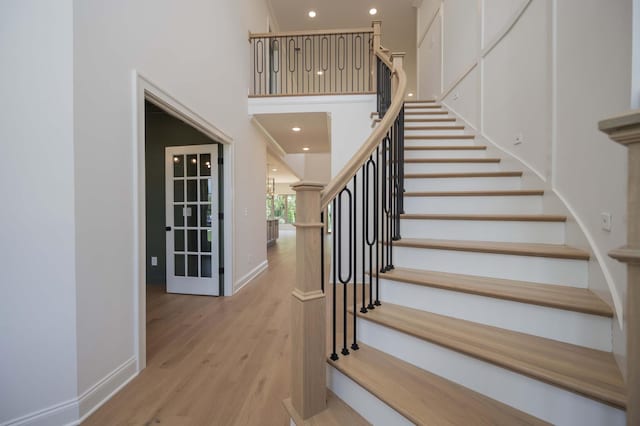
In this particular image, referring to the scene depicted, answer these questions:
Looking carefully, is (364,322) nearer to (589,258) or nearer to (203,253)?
(589,258)

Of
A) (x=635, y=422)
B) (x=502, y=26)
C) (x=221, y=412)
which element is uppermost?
(x=502, y=26)

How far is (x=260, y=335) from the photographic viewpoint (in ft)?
8.13

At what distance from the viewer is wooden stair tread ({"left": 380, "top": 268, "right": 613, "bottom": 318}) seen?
1201 mm

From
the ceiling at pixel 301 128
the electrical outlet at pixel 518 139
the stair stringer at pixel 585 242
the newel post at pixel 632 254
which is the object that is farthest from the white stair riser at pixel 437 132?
the newel post at pixel 632 254

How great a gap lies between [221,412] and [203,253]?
243 centimetres

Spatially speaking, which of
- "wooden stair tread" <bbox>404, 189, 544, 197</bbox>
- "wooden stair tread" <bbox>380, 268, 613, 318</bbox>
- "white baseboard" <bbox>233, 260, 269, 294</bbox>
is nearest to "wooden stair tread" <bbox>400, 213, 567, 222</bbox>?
"wooden stair tread" <bbox>404, 189, 544, 197</bbox>

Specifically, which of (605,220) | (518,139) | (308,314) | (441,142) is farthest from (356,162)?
(441,142)

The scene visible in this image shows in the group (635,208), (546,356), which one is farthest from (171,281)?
(635,208)

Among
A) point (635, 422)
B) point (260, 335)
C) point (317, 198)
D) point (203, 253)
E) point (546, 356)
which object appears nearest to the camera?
point (635, 422)

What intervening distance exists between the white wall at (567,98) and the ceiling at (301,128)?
218 centimetres

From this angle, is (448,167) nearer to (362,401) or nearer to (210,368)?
(362,401)

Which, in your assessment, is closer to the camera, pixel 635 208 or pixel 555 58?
pixel 635 208

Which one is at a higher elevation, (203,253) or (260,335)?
(203,253)

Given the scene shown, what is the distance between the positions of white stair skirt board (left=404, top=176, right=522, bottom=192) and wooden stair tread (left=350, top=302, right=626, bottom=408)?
4.36ft
